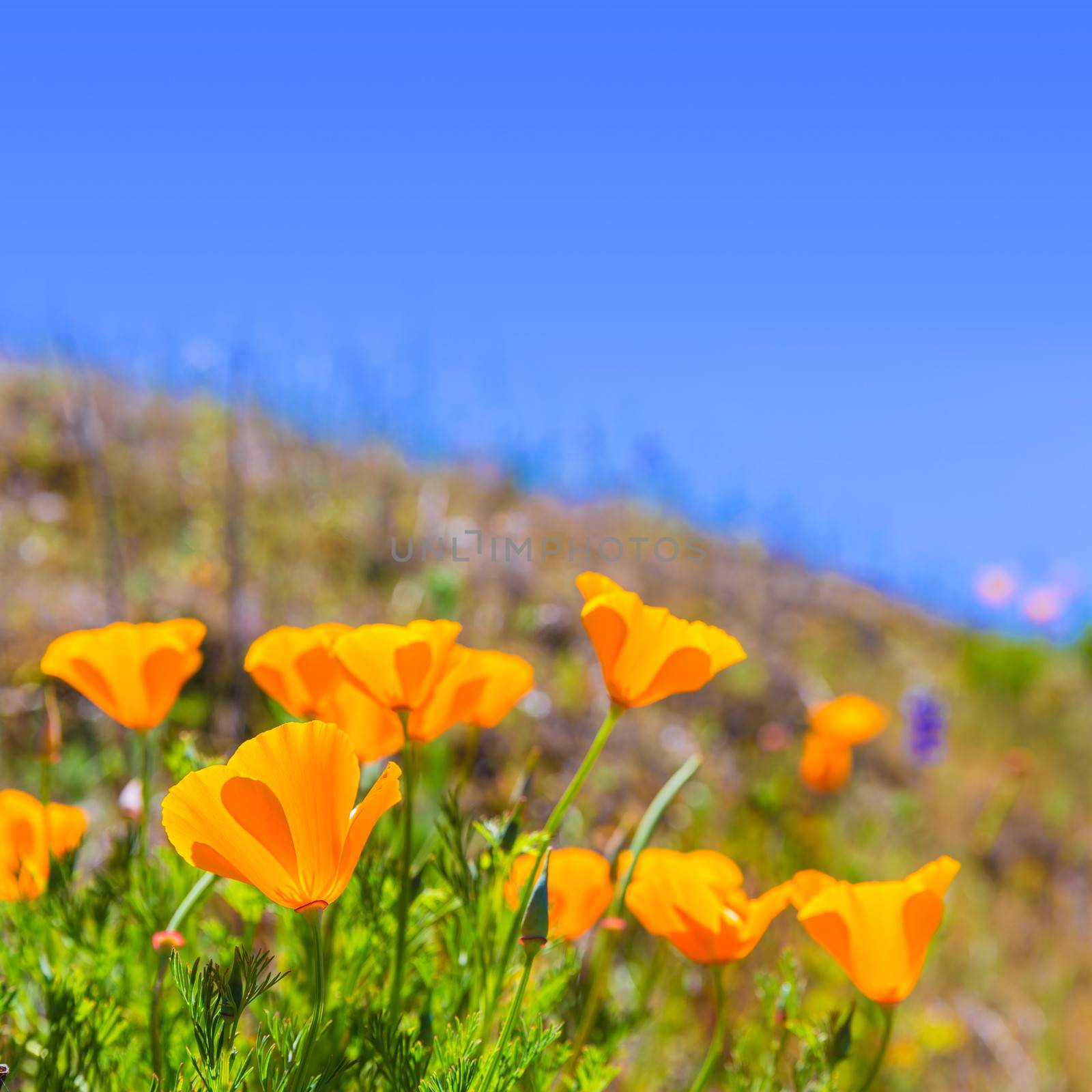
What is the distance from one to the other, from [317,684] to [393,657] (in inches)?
5.7

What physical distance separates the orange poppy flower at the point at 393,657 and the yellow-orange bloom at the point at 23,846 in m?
0.41

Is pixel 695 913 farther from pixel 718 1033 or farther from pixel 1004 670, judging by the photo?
pixel 1004 670

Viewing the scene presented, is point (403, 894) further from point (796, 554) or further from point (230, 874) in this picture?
point (796, 554)

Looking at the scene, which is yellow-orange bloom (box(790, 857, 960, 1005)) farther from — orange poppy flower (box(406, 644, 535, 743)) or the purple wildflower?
the purple wildflower

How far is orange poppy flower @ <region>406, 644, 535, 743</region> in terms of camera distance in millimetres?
916

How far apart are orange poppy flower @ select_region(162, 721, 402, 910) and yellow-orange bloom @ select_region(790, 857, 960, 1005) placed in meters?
0.40

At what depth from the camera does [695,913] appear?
912mm

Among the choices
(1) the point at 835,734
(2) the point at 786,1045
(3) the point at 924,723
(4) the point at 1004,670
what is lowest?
(4) the point at 1004,670

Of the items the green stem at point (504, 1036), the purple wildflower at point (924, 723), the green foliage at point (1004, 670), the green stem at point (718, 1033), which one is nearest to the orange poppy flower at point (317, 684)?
the green stem at point (504, 1036)

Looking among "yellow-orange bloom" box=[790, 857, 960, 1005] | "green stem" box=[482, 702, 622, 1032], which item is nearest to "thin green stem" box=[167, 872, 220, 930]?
"green stem" box=[482, 702, 622, 1032]

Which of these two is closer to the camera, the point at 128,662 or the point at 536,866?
the point at 536,866

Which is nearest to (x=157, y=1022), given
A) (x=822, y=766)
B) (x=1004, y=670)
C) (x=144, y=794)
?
(x=144, y=794)

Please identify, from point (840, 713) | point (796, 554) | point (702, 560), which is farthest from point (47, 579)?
point (796, 554)

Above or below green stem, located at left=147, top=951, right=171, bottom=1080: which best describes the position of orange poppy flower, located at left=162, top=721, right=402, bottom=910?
above
